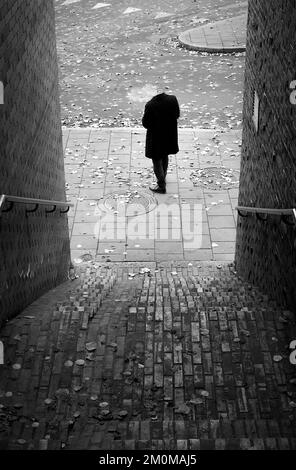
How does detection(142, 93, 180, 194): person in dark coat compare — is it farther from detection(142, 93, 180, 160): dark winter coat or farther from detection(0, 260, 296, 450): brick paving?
detection(0, 260, 296, 450): brick paving

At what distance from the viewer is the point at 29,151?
6.40 m

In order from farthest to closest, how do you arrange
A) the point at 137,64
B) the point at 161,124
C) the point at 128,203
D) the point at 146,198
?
the point at 137,64 → the point at 146,198 → the point at 128,203 → the point at 161,124

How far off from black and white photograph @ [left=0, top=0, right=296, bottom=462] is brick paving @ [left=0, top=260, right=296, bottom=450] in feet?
0.04

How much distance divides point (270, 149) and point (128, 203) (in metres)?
4.16

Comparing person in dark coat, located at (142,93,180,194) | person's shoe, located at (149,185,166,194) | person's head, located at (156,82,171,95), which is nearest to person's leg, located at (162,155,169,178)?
person in dark coat, located at (142,93,180,194)

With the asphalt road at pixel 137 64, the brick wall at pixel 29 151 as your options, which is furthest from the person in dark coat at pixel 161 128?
the asphalt road at pixel 137 64

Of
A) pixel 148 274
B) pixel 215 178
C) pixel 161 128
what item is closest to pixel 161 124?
pixel 161 128

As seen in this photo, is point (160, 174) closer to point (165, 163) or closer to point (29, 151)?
point (165, 163)

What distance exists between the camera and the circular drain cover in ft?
33.1

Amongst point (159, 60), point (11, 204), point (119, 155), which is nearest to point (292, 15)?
point (11, 204)

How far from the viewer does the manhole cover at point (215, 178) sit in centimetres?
1067

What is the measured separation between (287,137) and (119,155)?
631 cm

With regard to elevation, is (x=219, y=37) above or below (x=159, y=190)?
above
